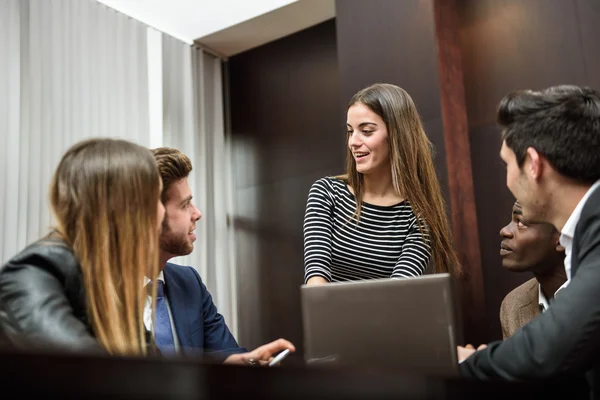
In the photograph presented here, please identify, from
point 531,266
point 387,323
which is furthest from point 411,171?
point 387,323

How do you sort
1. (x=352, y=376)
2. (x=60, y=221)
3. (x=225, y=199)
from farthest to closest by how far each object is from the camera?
(x=225, y=199) < (x=60, y=221) < (x=352, y=376)

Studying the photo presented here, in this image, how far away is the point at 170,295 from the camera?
1985 millimetres

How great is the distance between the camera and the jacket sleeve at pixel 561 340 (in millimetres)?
1105

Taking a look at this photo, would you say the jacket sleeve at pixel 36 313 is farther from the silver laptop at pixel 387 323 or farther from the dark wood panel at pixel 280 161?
the dark wood panel at pixel 280 161

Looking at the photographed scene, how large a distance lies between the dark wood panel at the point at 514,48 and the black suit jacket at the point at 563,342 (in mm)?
2253

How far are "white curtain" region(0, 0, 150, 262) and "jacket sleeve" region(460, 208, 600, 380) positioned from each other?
10.1 ft

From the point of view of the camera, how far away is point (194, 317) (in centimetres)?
200

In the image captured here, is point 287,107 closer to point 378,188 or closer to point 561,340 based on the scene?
point 378,188

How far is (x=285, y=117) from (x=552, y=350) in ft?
12.6

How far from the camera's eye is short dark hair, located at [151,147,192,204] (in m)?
2.03

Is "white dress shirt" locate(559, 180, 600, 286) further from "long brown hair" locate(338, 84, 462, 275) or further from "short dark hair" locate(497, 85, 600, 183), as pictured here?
"long brown hair" locate(338, 84, 462, 275)

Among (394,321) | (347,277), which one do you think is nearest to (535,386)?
(394,321)

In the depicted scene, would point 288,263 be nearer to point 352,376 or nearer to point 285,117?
point 285,117

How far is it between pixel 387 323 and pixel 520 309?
1.27m
